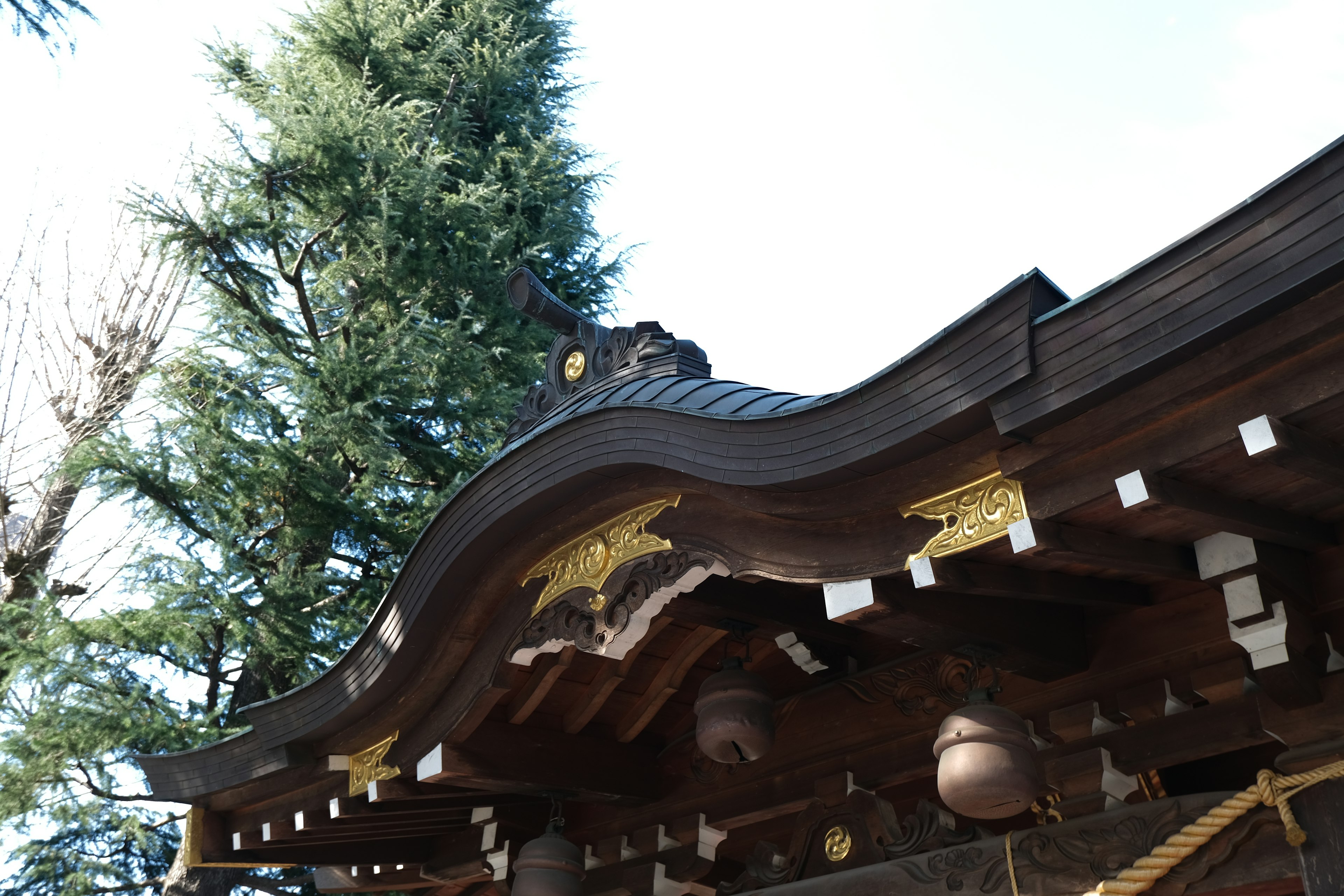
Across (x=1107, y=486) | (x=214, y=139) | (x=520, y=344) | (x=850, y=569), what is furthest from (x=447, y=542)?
(x=214, y=139)

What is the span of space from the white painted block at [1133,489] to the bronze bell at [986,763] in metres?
0.99

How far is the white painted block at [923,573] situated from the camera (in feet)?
9.61

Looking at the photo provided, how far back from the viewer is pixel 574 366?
5008 millimetres

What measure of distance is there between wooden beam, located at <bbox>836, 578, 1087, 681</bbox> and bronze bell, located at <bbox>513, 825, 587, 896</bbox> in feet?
5.95

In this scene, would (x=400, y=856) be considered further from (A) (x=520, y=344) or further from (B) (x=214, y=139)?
(B) (x=214, y=139)

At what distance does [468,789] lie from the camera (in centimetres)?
471

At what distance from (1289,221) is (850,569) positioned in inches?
56.1

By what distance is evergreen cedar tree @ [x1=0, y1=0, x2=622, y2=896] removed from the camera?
895cm

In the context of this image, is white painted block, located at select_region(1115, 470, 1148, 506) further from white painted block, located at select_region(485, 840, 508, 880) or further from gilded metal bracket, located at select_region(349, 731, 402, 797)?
white painted block, located at select_region(485, 840, 508, 880)

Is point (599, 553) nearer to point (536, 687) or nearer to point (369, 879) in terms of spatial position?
point (536, 687)

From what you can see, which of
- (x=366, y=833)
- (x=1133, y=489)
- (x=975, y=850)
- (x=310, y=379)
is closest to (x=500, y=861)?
(x=366, y=833)

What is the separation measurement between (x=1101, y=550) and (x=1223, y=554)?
447mm

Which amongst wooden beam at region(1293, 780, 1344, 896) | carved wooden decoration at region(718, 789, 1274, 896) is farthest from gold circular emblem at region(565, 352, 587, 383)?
wooden beam at region(1293, 780, 1344, 896)

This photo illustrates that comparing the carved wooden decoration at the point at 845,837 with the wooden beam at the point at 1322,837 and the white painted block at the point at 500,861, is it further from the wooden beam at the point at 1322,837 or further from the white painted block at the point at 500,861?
the white painted block at the point at 500,861
